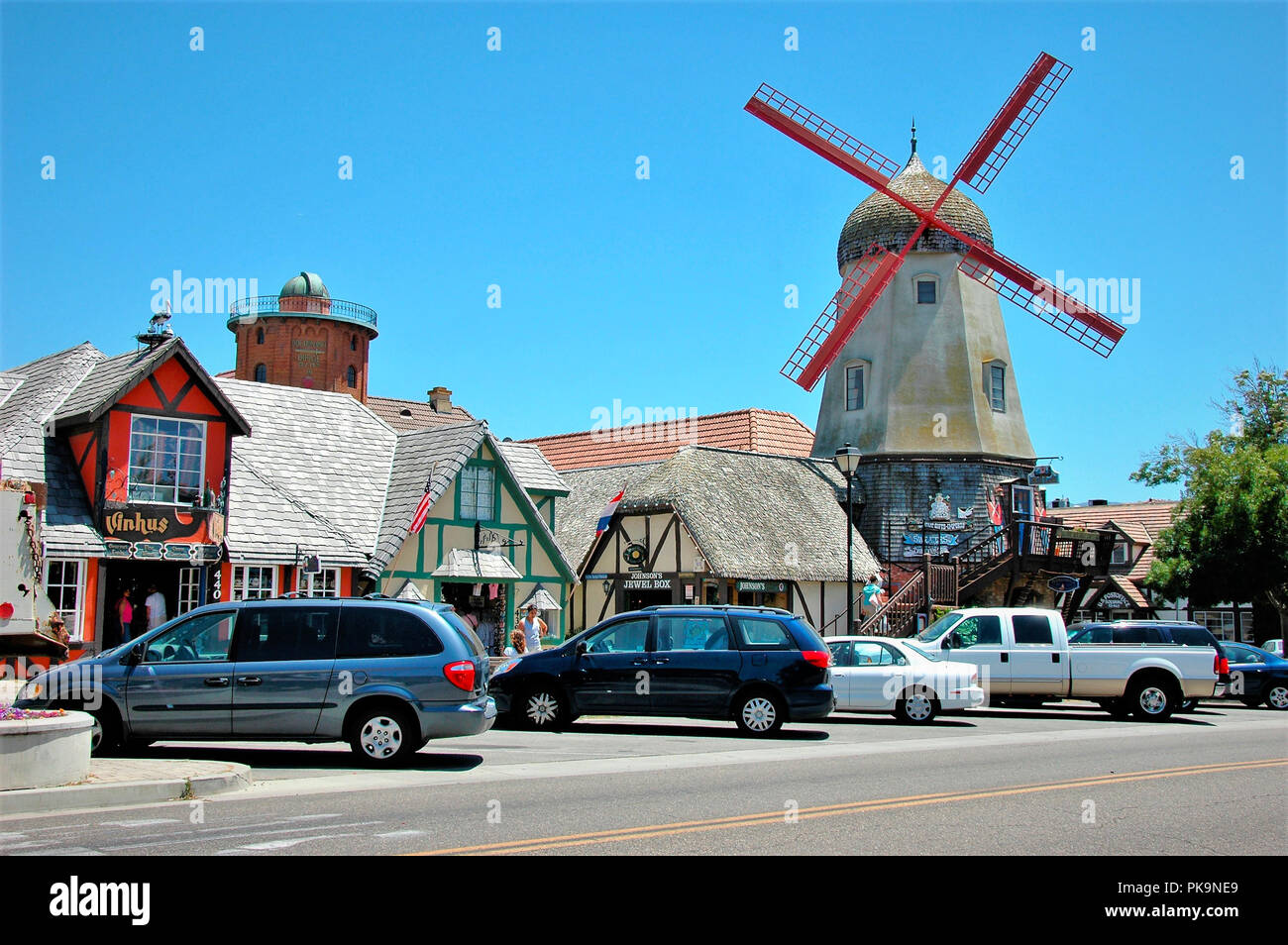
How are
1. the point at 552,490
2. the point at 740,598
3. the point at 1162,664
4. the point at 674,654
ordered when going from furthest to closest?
the point at 740,598 < the point at 552,490 < the point at 1162,664 < the point at 674,654

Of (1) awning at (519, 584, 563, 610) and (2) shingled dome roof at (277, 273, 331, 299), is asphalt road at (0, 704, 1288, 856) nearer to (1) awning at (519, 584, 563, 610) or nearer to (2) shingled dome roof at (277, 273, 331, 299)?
(1) awning at (519, 584, 563, 610)

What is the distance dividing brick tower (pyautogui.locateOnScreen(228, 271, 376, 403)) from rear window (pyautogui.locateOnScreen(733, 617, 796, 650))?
46828mm

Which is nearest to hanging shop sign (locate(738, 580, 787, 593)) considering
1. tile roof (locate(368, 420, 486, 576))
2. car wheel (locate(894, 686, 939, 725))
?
tile roof (locate(368, 420, 486, 576))

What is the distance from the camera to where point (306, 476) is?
2744 cm

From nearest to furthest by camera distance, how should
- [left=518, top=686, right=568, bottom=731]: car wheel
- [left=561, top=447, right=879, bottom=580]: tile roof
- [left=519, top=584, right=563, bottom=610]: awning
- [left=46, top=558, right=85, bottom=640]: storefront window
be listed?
[left=518, top=686, right=568, bottom=731]: car wheel < [left=46, top=558, right=85, bottom=640]: storefront window < [left=519, top=584, right=563, bottom=610]: awning < [left=561, top=447, right=879, bottom=580]: tile roof

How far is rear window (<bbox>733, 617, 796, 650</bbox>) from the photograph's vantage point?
16.9 meters

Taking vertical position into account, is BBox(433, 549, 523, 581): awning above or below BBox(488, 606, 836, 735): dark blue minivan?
above

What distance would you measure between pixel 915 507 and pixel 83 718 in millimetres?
30808

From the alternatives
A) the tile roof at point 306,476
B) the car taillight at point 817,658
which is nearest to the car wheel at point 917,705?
the car taillight at point 817,658

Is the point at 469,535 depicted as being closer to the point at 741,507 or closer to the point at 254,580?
the point at 254,580

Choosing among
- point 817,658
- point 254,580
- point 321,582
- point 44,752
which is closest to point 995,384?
point 321,582
